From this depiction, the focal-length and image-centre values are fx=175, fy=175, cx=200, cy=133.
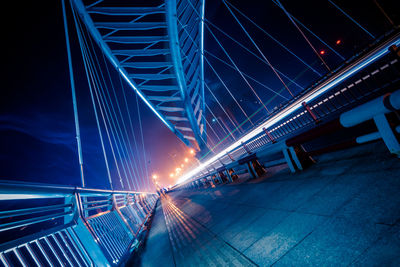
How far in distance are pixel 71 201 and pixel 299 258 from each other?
291 cm

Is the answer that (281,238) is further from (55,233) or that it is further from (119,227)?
(119,227)

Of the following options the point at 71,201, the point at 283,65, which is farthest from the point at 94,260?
the point at 283,65

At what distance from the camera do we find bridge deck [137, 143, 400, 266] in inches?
52.1

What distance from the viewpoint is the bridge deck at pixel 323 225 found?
4.34 ft

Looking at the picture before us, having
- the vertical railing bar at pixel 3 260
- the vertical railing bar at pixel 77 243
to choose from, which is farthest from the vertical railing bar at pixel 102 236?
the vertical railing bar at pixel 3 260

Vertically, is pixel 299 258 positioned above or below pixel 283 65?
below

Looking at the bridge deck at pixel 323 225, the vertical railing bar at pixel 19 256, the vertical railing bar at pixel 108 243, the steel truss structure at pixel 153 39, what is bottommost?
the bridge deck at pixel 323 225

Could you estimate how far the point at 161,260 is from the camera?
3238mm

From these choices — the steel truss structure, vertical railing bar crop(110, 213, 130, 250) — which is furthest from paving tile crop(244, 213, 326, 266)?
the steel truss structure

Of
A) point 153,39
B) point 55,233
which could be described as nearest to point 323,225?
point 55,233

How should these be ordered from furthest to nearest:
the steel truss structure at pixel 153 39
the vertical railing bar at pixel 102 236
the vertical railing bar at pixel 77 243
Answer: the steel truss structure at pixel 153 39
the vertical railing bar at pixel 102 236
the vertical railing bar at pixel 77 243

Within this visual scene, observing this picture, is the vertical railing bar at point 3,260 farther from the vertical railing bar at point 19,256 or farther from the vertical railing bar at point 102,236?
the vertical railing bar at point 102,236

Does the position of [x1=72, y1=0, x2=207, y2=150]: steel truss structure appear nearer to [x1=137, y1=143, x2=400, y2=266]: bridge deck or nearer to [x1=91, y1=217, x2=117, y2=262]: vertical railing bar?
[x1=91, y1=217, x2=117, y2=262]: vertical railing bar

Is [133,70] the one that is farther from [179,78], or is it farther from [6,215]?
[6,215]
